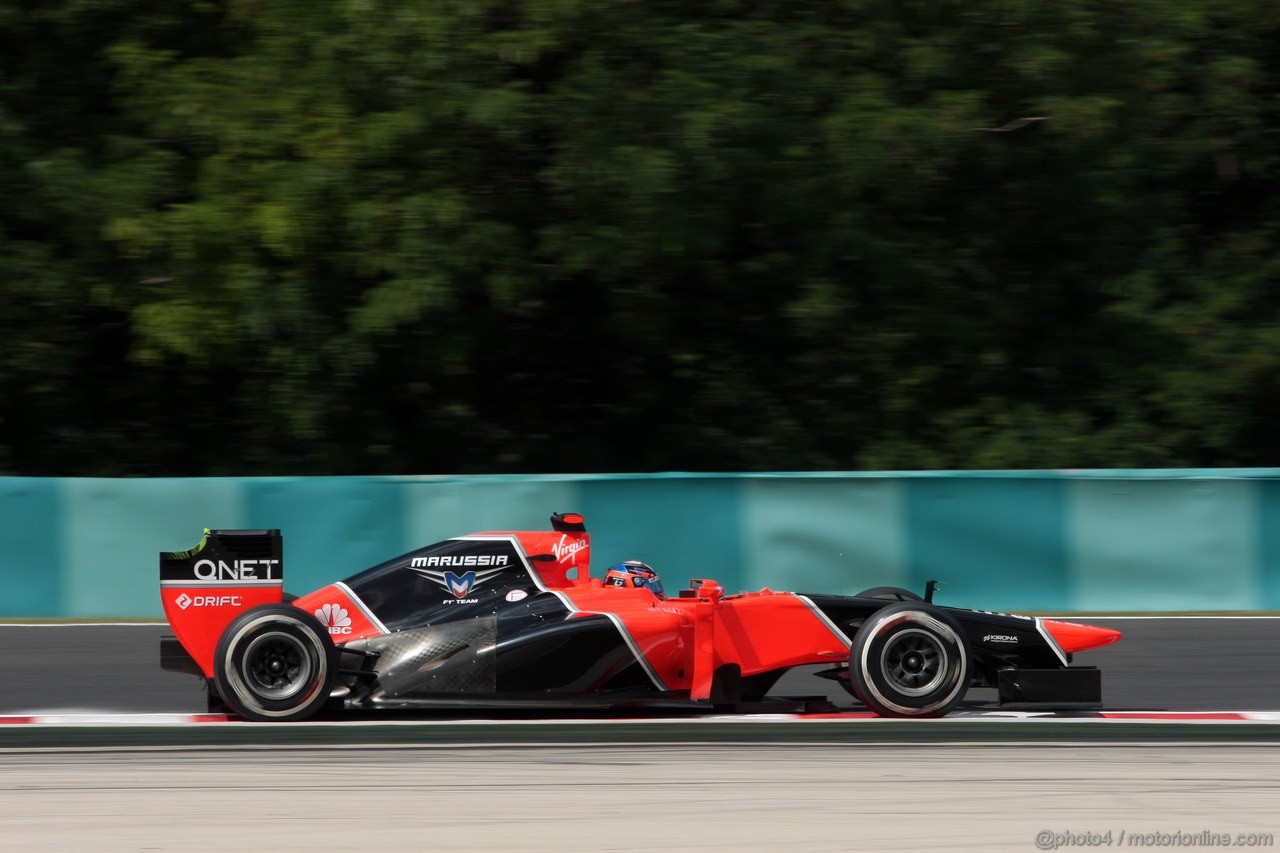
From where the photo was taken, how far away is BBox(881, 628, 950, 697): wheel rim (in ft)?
21.5

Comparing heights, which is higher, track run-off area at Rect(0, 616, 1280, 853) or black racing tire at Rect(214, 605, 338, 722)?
black racing tire at Rect(214, 605, 338, 722)

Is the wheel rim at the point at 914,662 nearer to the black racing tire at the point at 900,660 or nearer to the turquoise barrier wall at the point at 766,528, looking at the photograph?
the black racing tire at the point at 900,660

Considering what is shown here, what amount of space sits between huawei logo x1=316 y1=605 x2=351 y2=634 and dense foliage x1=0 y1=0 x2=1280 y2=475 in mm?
6398

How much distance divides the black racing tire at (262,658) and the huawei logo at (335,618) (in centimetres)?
24

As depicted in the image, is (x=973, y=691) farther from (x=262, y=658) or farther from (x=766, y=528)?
(x=262, y=658)

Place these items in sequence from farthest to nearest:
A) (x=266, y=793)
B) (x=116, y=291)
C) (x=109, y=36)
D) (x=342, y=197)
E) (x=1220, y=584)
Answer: (x=109, y=36) < (x=116, y=291) < (x=342, y=197) < (x=1220, y=584) < (x=266, y=793)

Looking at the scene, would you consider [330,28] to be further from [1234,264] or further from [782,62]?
[1234,264]

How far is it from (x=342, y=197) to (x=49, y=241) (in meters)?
3.38

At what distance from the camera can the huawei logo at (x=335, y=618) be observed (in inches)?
268

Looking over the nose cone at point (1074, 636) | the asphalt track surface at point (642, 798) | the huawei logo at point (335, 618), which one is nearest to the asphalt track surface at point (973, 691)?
the nose cone at point (1074, 636)

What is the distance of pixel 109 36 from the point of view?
15.1 meters

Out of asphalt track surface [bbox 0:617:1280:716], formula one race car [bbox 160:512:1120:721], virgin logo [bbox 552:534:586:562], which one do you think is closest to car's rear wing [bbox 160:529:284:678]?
formula one race car [bbox 160:512:1120:721]

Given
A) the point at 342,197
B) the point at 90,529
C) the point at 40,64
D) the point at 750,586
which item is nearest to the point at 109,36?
the point at 40,64

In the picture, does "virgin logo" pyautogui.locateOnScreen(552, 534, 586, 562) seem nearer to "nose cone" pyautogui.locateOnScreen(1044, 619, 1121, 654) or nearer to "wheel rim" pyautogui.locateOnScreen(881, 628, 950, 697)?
"wheel rim" pyautogui.locateOnScreen(881, 628, 950, 697)
